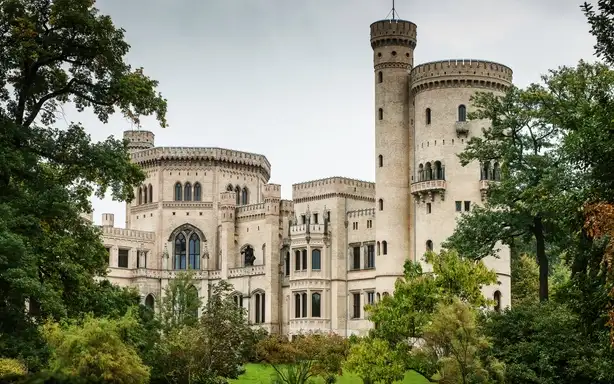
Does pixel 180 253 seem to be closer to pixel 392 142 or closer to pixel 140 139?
pixel 140 139

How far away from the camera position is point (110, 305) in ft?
96.3

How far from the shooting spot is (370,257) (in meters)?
63.5

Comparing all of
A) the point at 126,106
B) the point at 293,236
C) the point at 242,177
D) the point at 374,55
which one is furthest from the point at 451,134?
the point at 126,106

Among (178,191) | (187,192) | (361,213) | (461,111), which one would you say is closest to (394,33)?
(461,111)

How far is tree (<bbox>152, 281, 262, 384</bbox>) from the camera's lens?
136 feet

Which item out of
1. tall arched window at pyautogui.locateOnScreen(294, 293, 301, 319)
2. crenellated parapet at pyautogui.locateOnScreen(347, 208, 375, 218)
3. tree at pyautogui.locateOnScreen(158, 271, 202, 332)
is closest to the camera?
tree at pyautogui.locateOnScreen(158, 271, 202, 332)

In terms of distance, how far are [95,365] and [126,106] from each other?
7.27 meters

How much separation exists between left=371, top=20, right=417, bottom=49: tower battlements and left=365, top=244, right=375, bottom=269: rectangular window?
488 inches

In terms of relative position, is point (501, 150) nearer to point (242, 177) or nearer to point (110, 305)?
point (110, 305)

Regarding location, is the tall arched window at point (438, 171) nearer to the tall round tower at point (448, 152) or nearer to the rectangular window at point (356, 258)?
the tall round tower at point (448, 152)

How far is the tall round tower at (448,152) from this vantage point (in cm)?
5728

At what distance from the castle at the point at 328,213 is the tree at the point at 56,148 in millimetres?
31357

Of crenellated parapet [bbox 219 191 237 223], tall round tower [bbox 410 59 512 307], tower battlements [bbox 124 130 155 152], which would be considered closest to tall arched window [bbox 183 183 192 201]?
crenellated parapet [bbox 219 191 237 223]

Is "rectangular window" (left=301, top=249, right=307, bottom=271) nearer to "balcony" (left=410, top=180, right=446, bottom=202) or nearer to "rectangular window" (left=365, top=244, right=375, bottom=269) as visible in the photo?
"rectangular window" (left=365, top=244, right=375, bottom=269)
